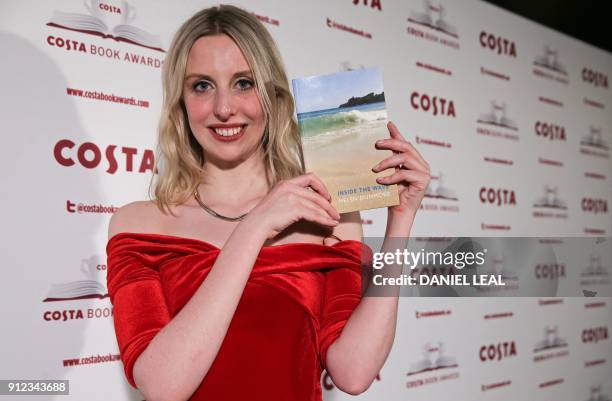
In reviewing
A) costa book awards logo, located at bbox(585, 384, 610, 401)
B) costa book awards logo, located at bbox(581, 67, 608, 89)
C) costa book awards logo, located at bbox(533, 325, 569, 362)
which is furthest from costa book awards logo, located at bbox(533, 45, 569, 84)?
costa book awards logo, located at bbox(585, 384, 610, 401)

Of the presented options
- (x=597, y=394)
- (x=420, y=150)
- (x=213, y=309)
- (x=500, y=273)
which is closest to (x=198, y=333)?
(x=213, y=309)

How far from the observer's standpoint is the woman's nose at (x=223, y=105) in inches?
52.0

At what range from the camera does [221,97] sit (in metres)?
1.33

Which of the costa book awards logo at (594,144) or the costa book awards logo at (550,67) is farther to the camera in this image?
the costa book awards logo at (594,144)

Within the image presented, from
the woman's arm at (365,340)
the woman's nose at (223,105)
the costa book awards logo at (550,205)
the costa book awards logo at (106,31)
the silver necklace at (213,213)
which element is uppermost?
the costa book awards logo at (106,31)

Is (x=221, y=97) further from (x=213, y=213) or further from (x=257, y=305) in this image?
(x=257, y=305)

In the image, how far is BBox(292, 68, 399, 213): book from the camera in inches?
48.4

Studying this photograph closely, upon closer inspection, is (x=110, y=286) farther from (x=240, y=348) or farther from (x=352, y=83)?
(x=352, y=83)

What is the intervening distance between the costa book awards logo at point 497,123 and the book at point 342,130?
2.12m

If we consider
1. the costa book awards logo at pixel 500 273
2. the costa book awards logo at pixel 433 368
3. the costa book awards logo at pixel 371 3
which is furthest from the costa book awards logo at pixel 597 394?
the costa book awards logo at pixel 371 3

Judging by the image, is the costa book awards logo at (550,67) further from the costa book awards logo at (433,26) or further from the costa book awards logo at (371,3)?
the costa book awards logo at (371,3)

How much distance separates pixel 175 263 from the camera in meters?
1.35

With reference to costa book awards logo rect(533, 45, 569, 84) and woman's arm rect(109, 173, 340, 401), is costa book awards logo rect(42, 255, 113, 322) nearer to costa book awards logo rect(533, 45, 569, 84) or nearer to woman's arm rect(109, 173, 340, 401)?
woman's arm rect(109, 173, 340, 401)

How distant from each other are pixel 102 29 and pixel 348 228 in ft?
3.41
